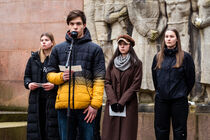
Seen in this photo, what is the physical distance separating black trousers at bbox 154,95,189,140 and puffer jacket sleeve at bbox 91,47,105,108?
51.3 inches

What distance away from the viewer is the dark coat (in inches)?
206

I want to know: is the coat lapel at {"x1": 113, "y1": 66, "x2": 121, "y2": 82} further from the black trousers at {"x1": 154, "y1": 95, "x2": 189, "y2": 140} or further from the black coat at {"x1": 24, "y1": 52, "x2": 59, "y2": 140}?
the black coat at {"x1": 24, "y1": 52, "x2": 59, "y2": 140}

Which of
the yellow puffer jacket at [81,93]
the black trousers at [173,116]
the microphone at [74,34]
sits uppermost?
the microphone at [74,34]

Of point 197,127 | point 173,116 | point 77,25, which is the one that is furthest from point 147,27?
point 77,25

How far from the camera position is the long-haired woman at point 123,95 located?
Result: 5.25 m

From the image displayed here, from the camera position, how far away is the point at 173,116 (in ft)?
16.8

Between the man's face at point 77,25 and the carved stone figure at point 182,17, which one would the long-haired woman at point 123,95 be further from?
the carved stone figure at point 182,17

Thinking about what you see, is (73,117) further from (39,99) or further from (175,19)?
(175,19)

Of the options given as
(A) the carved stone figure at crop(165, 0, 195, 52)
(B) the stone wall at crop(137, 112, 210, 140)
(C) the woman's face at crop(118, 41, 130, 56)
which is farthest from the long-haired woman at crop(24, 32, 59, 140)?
(A) the carved stone figure at crop(165, 0, 195, 52)

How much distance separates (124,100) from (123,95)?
0.09 m

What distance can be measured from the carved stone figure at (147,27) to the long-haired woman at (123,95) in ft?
5.95

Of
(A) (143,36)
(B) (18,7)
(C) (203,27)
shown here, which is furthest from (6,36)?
(C) (203,27)

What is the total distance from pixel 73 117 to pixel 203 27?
3.57 metres

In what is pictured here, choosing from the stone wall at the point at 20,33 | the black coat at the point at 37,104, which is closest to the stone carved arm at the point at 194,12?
the black coat at the point at 37,104
